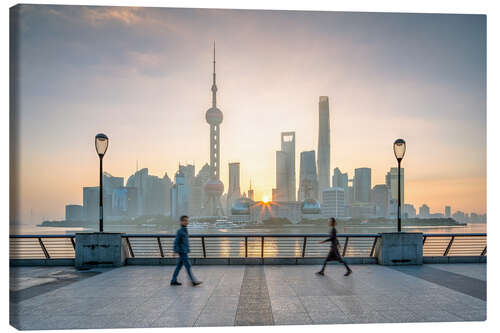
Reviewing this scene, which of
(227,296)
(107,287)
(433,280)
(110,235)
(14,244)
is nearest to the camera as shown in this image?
(227,296)

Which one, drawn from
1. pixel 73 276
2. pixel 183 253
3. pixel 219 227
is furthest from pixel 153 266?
pixel 219 227

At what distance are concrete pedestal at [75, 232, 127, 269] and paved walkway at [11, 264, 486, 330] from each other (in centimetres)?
57

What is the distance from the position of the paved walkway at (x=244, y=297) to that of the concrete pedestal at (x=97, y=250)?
0.57 meters

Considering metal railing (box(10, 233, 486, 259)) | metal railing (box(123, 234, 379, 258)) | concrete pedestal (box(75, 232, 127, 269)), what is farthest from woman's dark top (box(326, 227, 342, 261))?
concrete pedestal (box(75, 232, 127, 269))

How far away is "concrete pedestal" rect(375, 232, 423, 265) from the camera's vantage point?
1197 centimetres

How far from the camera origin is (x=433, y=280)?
957cm

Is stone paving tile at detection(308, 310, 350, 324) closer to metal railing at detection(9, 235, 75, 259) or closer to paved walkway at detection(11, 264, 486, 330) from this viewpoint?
paved walkway at detection(11, 264, 486, 330)

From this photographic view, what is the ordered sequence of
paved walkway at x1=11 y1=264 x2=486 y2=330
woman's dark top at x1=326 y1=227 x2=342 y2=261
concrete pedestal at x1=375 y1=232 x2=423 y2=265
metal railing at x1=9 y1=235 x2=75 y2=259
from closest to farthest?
paved walkway at x1=11 y1=264 x2=486 y2=330, metal railing at x1=9 y1=235 x2=75 y2=259, woman's dark top at x1=326 y1=227 x2=342 y2=261, concrete pedestal at x1=375 y1=232 x2=423 y2=265

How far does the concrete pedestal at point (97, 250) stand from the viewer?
11.6 metres

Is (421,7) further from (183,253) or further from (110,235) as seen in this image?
(110,235)

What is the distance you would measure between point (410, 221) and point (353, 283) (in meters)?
215

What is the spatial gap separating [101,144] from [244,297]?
8176 millimetres
